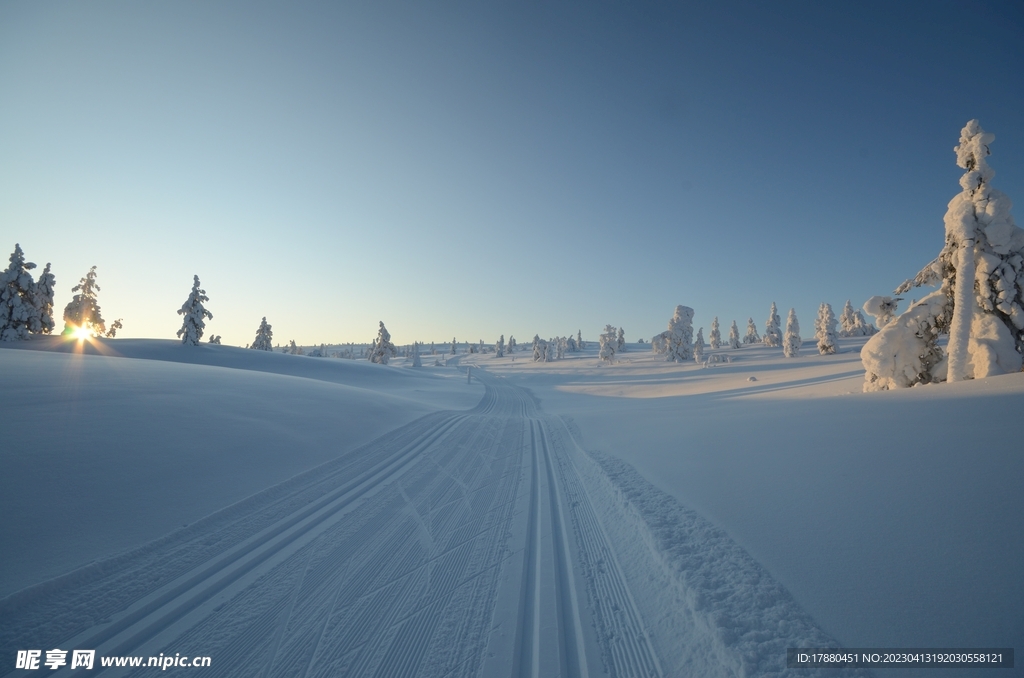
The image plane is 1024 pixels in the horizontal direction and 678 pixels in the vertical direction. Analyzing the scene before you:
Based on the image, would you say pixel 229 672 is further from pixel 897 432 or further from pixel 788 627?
pixel 897 432

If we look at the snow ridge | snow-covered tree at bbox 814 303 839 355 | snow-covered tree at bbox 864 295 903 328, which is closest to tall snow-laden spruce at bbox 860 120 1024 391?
snow-covered tree at bbox 864 295 903 328

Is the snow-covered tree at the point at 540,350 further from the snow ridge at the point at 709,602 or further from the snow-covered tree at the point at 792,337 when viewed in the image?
the snow ridge at the point at 709,602

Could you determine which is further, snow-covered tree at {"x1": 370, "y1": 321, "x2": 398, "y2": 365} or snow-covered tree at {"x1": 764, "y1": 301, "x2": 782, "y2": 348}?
snow-covered tree at {"x1": 764, "y1": 301, "x2": 782, "y2": 348}

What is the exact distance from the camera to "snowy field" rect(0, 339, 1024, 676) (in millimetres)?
3195

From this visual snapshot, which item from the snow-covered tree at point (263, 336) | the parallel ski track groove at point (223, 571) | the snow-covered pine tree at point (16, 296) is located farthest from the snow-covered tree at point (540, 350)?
the parallel ski track groove at point (223, 571)

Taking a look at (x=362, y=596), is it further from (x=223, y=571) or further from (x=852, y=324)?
(x=852, y=324)

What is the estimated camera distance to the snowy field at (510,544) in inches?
126

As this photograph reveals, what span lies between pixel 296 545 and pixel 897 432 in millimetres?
9884

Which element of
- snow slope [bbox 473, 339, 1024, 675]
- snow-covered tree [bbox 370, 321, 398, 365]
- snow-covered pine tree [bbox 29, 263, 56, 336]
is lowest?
snow slope [bbox 473, 339, 1024, 675]

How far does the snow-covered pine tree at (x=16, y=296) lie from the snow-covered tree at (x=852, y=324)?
4969 inches

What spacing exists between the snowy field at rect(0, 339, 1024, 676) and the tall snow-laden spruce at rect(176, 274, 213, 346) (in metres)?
33.1

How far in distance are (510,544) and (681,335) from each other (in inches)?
2354

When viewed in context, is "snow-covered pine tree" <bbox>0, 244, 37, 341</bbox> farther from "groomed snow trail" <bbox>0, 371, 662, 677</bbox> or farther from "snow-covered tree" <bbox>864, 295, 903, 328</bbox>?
"snow-covered tree" <bbox>864, 295, 903, 328</bbox>

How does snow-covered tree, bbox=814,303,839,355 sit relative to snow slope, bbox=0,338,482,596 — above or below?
above
